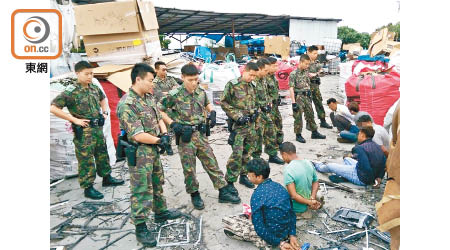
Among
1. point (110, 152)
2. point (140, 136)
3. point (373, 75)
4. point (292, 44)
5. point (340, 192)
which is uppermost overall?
point (292, 44)

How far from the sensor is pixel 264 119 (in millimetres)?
4723

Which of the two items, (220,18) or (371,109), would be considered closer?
A: (371,109)

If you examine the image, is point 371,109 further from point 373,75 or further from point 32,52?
point 32,52

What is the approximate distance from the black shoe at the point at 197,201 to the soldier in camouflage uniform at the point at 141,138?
29.2 inches

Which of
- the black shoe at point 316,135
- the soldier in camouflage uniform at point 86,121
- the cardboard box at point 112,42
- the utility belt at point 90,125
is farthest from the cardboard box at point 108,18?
the black shoe at point 316,135

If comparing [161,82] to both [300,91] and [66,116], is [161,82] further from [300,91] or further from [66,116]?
[300,91]

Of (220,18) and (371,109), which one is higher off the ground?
(220,18)

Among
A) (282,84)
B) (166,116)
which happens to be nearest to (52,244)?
(166,116)

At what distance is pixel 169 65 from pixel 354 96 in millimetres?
4005

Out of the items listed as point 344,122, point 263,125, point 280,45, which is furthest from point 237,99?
point 280,45

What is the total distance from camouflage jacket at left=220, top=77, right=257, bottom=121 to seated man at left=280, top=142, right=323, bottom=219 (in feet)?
2.96

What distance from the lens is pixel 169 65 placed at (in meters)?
6.92

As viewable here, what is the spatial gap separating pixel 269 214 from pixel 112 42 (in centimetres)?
418

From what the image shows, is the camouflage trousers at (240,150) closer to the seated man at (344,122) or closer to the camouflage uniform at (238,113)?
the camouflage uniform at (238,113)
